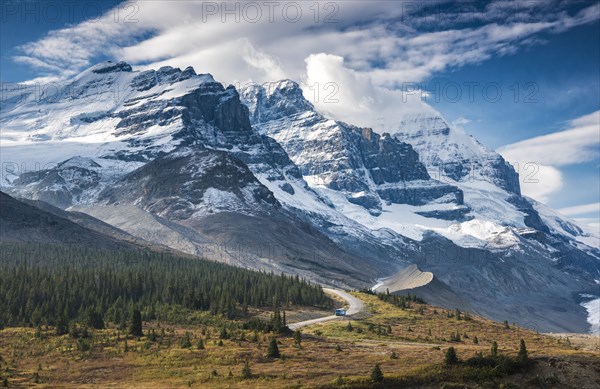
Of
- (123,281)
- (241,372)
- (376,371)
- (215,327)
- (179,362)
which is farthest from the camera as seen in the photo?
(123,281)

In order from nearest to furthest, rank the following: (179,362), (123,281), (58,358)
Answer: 1. (179,362)
2. (58,358)
3. (123,281)

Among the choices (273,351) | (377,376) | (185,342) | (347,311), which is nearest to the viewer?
(377,376)

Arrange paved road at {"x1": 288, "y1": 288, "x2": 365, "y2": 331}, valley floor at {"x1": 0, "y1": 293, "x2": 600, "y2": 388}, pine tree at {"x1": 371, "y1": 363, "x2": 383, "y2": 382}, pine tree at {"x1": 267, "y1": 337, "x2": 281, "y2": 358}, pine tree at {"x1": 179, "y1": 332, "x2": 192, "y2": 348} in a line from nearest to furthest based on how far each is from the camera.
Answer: pine tree at {"x1": 371, "y1": 363, "x2": 383, "y2": 382}
valley floor at {"x1": 0, "y1": 293, "x2": 600, "y2": 388}
pine tree at {"x1": 267, "y1": 337, "x2": 281, "y2": 358}
pine tree at {"x1": 179, "y1": 332, "x2": 192, "y2": 348}
paved road at {"x1": 288, "y1": 288, "x2": 365, "y2": 331}

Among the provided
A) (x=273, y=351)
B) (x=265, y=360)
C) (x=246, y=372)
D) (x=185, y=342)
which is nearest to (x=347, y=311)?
(x=185, y=342)

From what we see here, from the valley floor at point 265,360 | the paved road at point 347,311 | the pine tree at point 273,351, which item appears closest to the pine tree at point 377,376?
the valley floor at point 265,360

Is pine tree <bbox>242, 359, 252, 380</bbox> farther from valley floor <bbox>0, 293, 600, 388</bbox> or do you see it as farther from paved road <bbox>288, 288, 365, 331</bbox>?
paved road <bbox>288, 288, 365, 331</bbox>

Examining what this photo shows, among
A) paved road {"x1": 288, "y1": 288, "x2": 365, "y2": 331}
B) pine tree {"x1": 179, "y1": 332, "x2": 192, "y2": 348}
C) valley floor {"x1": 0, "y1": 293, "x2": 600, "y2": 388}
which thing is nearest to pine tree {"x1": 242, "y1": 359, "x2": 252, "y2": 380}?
valley floor {"x1": 0, "y1": 293, "x2": 600, "y2": 388}

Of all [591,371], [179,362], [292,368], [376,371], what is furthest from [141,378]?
[591,371]

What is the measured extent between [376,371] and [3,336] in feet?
221

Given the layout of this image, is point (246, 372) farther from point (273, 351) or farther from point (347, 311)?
point (347, 311)

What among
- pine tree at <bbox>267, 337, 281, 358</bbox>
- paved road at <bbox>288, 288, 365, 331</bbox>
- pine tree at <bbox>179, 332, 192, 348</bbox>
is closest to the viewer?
pine tree at <bbox>267, 337, 281, 358</bbox>

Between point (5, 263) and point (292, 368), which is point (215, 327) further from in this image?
point (5, 263)

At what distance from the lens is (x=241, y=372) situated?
76.8 metres

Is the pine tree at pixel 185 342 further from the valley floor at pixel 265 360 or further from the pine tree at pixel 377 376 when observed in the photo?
the pine tree at pixel 377 376
